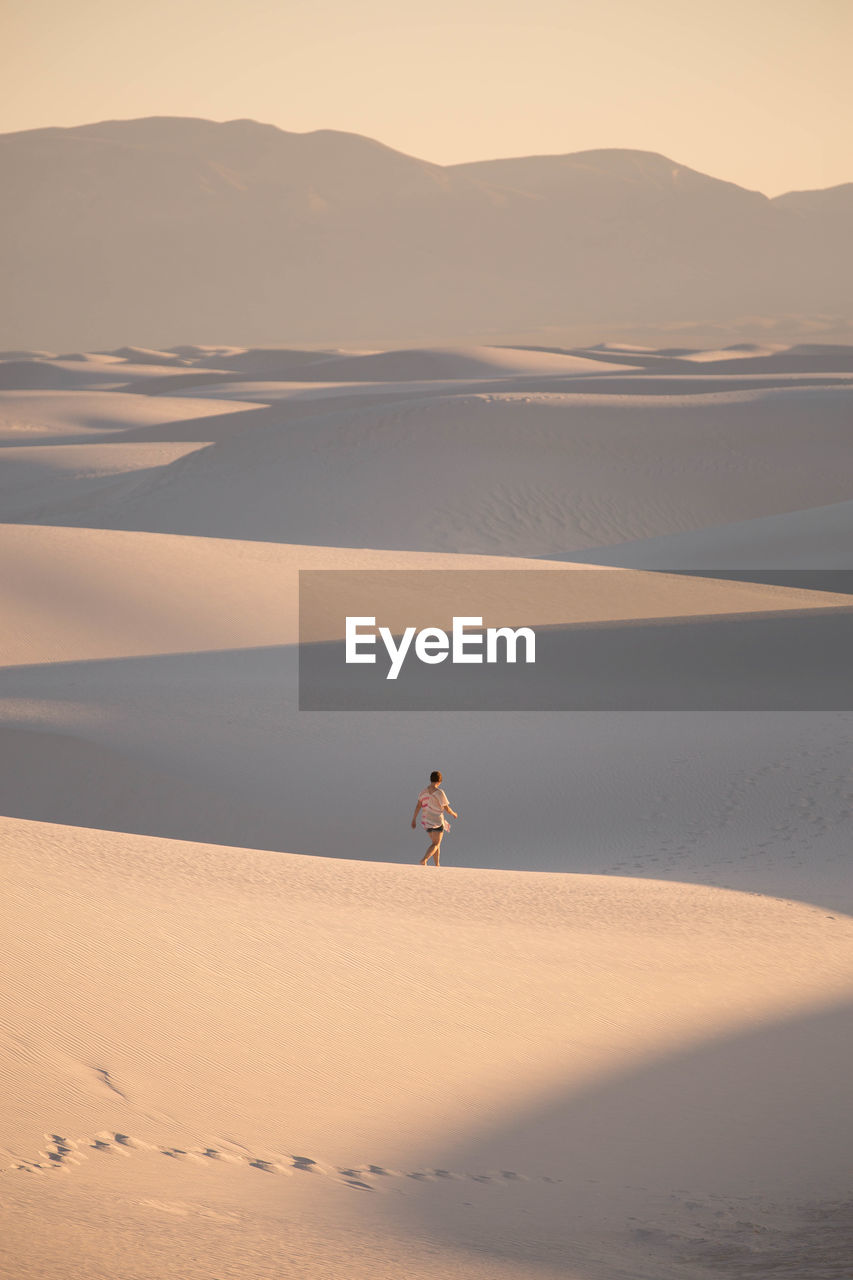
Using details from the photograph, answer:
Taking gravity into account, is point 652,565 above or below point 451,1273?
above

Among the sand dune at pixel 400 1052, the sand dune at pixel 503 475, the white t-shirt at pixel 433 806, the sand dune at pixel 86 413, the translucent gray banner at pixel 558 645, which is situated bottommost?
the sand dune at pixel 400 1052

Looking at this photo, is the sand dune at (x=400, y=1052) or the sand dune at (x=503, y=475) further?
the sand dune at (x=503, y=475)

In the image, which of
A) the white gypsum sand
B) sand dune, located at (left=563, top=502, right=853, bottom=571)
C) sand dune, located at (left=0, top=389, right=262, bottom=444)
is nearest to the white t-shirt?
the white gypsum sand

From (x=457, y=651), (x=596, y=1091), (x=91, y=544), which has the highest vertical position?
(x=91, y=544)

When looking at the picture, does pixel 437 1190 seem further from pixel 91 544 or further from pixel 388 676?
pixel 91 544

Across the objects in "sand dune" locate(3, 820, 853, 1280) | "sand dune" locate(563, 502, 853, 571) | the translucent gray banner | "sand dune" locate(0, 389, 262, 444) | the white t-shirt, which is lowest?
"sand dune" locate(3, 820, 853, 1280)

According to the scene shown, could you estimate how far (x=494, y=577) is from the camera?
736 inches

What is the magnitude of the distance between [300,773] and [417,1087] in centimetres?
639

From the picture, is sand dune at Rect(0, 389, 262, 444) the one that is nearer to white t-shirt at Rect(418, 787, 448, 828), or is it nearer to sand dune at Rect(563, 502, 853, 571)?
sand dune at Rect(563, 502, 853, 571)

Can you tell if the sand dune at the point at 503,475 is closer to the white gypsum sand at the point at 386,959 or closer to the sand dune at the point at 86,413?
the white gypsum sand at the point at 386,959

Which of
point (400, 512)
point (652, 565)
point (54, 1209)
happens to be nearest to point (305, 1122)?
point (54, 1209)

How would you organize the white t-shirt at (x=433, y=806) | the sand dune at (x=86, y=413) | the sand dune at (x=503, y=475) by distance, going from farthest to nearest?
the sand dune at (x=86, y=413), the sand dune at (x=503, y=475), the white t-shirt at (x=433, y=806)

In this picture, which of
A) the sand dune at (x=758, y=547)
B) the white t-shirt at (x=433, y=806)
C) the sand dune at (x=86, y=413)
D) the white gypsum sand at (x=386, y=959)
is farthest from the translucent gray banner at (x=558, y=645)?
the sand dune at (x=86, y=413)

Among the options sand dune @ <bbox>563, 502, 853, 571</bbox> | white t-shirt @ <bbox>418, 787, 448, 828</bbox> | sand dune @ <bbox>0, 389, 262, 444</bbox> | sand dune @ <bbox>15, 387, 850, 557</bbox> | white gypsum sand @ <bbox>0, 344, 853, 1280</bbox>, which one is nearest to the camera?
white gypsum sand @ <bbox>0, 344, 853, 1280</bbox>
